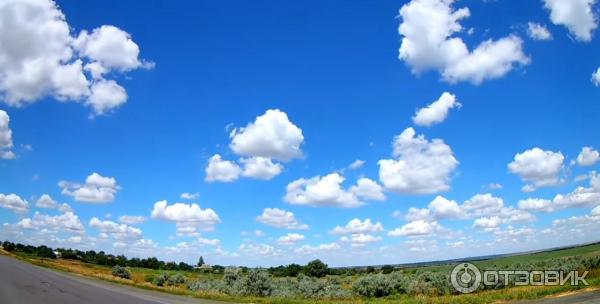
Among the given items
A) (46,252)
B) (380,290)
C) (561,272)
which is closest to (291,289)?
(380,290)

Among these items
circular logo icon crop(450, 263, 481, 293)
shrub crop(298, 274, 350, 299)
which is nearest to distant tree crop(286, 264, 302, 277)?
shrub crop(298, 274, 350, 299)

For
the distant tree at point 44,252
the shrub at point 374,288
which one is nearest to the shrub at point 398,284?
the shrub at point 374,288

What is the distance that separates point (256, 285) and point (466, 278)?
17.4 metres

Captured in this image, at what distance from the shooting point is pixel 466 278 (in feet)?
119

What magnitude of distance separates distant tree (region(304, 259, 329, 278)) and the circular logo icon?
66.5 m

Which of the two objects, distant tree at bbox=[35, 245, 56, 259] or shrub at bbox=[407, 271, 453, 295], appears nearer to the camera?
shrub at bbox=[407, 271, 453, 295]

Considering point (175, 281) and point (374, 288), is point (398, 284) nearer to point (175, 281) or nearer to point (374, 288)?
point (374, 288)

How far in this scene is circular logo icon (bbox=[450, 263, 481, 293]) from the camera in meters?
34.5

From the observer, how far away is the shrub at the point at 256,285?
39.7m

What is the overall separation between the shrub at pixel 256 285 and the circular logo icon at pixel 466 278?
1558 centimetres

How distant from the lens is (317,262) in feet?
342

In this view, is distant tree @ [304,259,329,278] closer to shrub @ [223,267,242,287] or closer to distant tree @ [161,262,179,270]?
shrub @ [223,267,242,287]

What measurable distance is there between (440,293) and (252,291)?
15.5 meters

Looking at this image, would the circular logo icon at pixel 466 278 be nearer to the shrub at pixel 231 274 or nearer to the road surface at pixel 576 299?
the road surface at pixel 576 299
